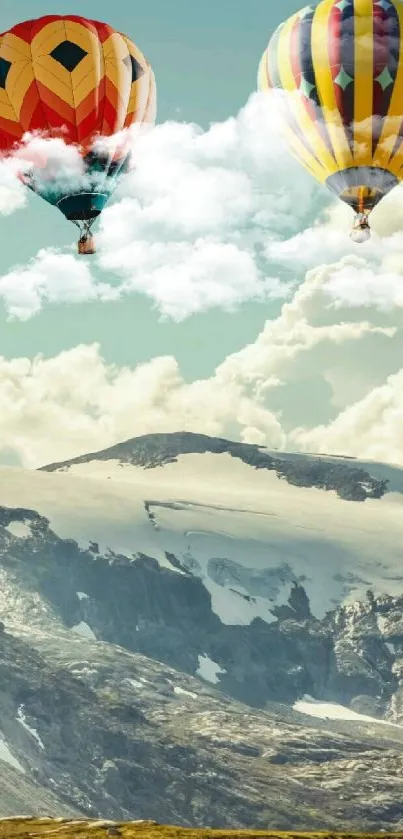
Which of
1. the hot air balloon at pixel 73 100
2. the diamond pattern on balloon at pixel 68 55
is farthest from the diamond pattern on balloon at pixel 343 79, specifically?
the diamond pattern on balloon at pixel 68 55

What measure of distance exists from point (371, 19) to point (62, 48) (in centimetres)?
2504

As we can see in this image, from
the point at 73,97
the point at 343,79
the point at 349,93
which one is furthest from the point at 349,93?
the point at 73,97

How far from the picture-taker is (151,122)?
119 metres

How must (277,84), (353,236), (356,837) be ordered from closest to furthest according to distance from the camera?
(356,837) < (353,236) < (277,84)

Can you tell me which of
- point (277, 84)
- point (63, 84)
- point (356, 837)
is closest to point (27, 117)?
point (63, 84)

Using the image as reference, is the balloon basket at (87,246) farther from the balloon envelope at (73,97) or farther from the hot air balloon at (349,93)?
the hot air balloon at (349,93)

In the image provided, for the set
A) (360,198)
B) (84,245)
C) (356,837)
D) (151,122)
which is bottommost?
(356,837)

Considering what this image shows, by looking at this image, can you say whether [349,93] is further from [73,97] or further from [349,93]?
[73,97]

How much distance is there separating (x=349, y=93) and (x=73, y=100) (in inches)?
860

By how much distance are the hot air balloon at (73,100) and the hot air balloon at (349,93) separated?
1352cm

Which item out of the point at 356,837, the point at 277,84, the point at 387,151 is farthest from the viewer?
the point at 277,84

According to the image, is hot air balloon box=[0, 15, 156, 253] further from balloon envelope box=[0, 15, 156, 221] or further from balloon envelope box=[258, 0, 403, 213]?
balloon envelope box=[258, 0, 403, 213]

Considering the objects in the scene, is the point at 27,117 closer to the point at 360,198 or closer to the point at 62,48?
the point at 62,48

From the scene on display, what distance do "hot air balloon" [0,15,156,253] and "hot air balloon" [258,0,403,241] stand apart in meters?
13.5
